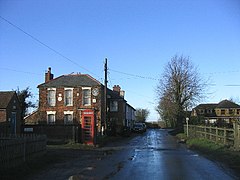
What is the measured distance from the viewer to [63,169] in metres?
13.3

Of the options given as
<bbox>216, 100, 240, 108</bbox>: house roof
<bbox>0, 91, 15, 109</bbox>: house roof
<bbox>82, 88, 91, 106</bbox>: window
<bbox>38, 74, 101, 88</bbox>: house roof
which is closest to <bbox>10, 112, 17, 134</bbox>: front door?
<bbox>0, 91, 15, 109</bbox>: house roof

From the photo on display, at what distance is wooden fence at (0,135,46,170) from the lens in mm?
12023

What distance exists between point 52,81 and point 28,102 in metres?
11.7

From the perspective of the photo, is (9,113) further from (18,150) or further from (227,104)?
(227,104)

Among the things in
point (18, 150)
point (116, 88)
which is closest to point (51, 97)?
point (116, 88)

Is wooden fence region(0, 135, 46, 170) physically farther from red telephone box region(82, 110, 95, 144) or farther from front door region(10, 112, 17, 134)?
front door region(10, 112, 17, 134)

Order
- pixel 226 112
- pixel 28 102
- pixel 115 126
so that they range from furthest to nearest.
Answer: pixel 226 112 → pixel 28 102 → pixel 115 126

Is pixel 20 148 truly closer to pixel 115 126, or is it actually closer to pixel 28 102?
pixel 115 126

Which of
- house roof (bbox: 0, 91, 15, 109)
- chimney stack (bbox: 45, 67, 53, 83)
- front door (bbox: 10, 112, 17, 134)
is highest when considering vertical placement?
chimney stack (bbox: 45, 67, 53, 83)

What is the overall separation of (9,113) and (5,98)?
5.98 feet

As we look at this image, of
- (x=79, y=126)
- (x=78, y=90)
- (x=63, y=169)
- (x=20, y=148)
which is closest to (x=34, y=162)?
(x=20, y=148)

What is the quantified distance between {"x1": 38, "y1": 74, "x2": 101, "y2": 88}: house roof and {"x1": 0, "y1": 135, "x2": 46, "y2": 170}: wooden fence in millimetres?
23903

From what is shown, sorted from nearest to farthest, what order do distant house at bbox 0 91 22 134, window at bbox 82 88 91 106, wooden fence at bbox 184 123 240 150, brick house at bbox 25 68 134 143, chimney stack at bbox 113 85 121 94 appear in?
wooden fence at bbox 184 123 240 150 → distant house at bbox 0 91 22 134 → brick house at bbox 25 68 134 143 → window at bbox 82 88 91 106 → chimney stack at bbox 113 85 121 94

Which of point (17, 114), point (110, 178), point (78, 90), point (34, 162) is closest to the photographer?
point (110, 178)
